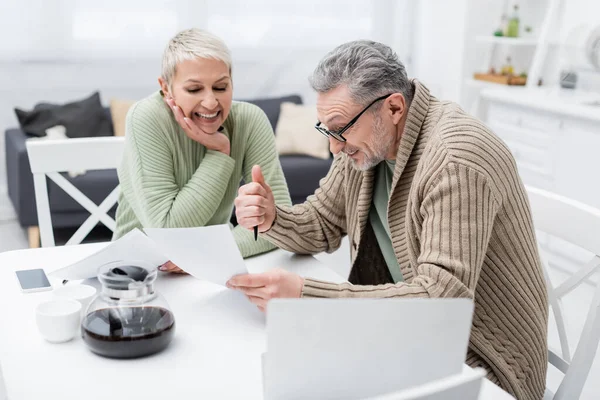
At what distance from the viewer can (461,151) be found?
1.42 meters

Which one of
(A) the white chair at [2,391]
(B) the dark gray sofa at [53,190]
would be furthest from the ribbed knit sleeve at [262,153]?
(B) the dark gray sofa at [53,190]

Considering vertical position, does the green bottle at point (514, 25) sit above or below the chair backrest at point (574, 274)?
A: above

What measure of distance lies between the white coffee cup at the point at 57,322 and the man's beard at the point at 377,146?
26.3 inches

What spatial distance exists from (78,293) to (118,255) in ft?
0.40

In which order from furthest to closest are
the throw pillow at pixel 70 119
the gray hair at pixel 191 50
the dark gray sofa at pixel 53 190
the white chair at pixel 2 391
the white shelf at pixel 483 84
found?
the white shelf at pixel 483 84
the throw pillow at pixel 70 119
the dark gray sofa at pixel 53 190
the gray hair at pixel 191 50
the white chair at pixel 2 391

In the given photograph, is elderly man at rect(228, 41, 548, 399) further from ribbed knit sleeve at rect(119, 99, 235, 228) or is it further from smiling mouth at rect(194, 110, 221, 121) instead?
smiling mouth at rect(194, 110, 221, 121)

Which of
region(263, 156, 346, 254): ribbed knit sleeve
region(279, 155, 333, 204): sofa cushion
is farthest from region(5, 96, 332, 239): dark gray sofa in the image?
region(263, 156, 346, 254): ribbed knit sleeve

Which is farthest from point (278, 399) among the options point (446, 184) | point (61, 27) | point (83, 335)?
point (61, 27)

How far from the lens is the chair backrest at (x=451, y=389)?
0.87m

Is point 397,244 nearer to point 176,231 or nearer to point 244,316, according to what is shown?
point 244,316

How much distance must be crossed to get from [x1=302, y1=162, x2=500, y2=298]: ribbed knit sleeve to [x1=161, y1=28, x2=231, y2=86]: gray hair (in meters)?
0.77

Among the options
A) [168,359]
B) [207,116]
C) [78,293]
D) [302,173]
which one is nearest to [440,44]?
[302,173]

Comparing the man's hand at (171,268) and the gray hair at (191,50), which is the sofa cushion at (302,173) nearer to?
the gray hair at (191,50)

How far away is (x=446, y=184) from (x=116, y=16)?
3683 millimetres
